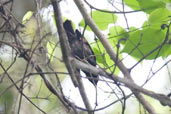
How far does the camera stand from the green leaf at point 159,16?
3.89ft

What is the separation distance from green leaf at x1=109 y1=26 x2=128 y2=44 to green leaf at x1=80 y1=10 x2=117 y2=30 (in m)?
0.04

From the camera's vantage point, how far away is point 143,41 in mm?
1247

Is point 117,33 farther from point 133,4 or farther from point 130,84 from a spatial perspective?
point 130,84

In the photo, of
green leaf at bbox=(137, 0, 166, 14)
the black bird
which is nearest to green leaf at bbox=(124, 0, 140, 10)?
green leaf at bbox=(137, 0, 166, 14)

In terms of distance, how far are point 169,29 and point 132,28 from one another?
158mm

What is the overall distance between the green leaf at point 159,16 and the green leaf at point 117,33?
0.13 m

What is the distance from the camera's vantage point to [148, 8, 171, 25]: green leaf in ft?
3.89

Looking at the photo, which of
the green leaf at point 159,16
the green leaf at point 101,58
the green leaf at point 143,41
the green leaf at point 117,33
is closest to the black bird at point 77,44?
the green leaf at point 101,58

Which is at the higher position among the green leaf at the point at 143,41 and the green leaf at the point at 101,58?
the green leaf at the point at 101,58

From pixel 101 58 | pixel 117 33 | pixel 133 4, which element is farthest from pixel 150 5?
pixel 101 58

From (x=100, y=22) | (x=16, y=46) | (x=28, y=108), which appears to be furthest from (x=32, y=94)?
(x=100, y=22)

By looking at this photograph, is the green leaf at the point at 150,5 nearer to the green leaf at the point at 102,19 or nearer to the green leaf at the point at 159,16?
the green leaf at the point at 159,16

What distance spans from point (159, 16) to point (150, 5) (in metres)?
0.08

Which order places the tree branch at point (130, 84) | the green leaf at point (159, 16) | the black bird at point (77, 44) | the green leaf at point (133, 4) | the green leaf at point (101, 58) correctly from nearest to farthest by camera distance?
the tree branch at point (130, 84), the green leaf at point (159, 16), the green leaf at point (133, 4), the green leaf at point (101, 58), the black bird at point (77, 44)
